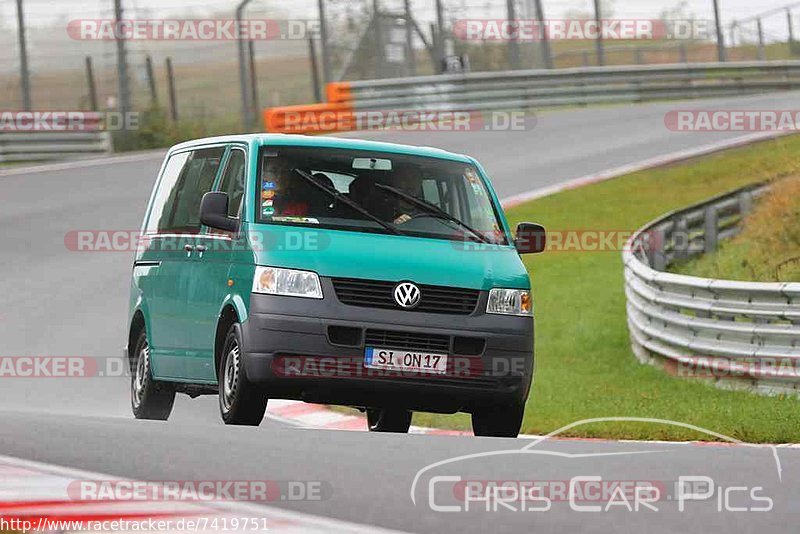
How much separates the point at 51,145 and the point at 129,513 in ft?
82.6

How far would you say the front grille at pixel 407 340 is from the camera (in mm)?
8797

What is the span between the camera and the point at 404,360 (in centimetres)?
884

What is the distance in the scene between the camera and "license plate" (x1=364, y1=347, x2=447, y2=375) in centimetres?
878

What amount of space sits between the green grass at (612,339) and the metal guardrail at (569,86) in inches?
273

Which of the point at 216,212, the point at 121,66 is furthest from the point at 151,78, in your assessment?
the point at 216,212

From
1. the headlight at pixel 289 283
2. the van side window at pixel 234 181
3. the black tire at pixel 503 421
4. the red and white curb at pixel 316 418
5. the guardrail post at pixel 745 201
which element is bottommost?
the red and white curb at pixel 316 418

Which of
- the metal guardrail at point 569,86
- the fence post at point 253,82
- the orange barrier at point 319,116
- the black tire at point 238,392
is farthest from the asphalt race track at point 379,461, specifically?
the fence post at point 253,82

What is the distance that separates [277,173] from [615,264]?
482 inches

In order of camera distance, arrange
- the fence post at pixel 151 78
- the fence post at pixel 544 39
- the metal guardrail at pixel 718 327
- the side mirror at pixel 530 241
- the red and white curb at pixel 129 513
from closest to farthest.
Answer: the red and white curb at pixel 129 513 < the side mirror at pixel 530 241 < the metal guardrail at pixel 718 327 < the fence post at pixel 151 78 < the fence post at pixel 544 39

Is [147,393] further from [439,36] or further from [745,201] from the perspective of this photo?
[439,36]

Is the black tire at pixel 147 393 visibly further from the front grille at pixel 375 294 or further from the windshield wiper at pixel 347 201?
the front grille at pixel 375 294

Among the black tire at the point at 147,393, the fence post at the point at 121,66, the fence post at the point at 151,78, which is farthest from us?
the fence post at the point at 151,78

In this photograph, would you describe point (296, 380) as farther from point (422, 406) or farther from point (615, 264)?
point (615, 264)

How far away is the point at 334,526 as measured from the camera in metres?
4.81
